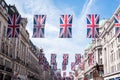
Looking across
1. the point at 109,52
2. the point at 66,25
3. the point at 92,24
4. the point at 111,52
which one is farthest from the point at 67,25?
the point at 109,52

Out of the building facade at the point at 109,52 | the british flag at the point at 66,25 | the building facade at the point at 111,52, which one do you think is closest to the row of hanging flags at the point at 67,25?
the british flag at the point at 66,25

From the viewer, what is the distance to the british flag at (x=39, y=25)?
36.8 m

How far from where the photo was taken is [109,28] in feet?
245

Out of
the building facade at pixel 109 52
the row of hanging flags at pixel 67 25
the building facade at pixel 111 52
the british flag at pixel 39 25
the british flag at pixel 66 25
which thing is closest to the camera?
the row of hanging flags at pixel 67 25

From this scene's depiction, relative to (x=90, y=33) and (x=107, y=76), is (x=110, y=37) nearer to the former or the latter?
(x=107, y=76)

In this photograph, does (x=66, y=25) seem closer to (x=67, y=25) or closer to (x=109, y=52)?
(x=67, y=25)

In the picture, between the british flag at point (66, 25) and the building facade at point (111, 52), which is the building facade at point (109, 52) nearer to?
the building facade at point (111, 52)

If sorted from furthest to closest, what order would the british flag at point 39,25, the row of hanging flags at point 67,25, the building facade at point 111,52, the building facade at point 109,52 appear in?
the building facade at point 109,52 < the building facade at point 111,52 < the british flag at point 39,25 < the row of hanging flags at point 67,25

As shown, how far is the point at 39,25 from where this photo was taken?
37.0 meters

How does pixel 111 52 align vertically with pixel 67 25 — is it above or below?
above

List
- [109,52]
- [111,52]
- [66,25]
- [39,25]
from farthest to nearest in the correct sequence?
[109,52]
[111,52]
[39,25]
[66,25]

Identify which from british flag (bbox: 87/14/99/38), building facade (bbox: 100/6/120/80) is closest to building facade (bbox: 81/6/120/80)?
building facade (bbox: 100/6/120/80)

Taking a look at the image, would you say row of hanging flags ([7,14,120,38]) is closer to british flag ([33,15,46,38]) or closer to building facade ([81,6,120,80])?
british flag ([33,15,46,38])

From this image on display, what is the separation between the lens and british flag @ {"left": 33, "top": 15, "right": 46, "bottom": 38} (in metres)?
36.8
